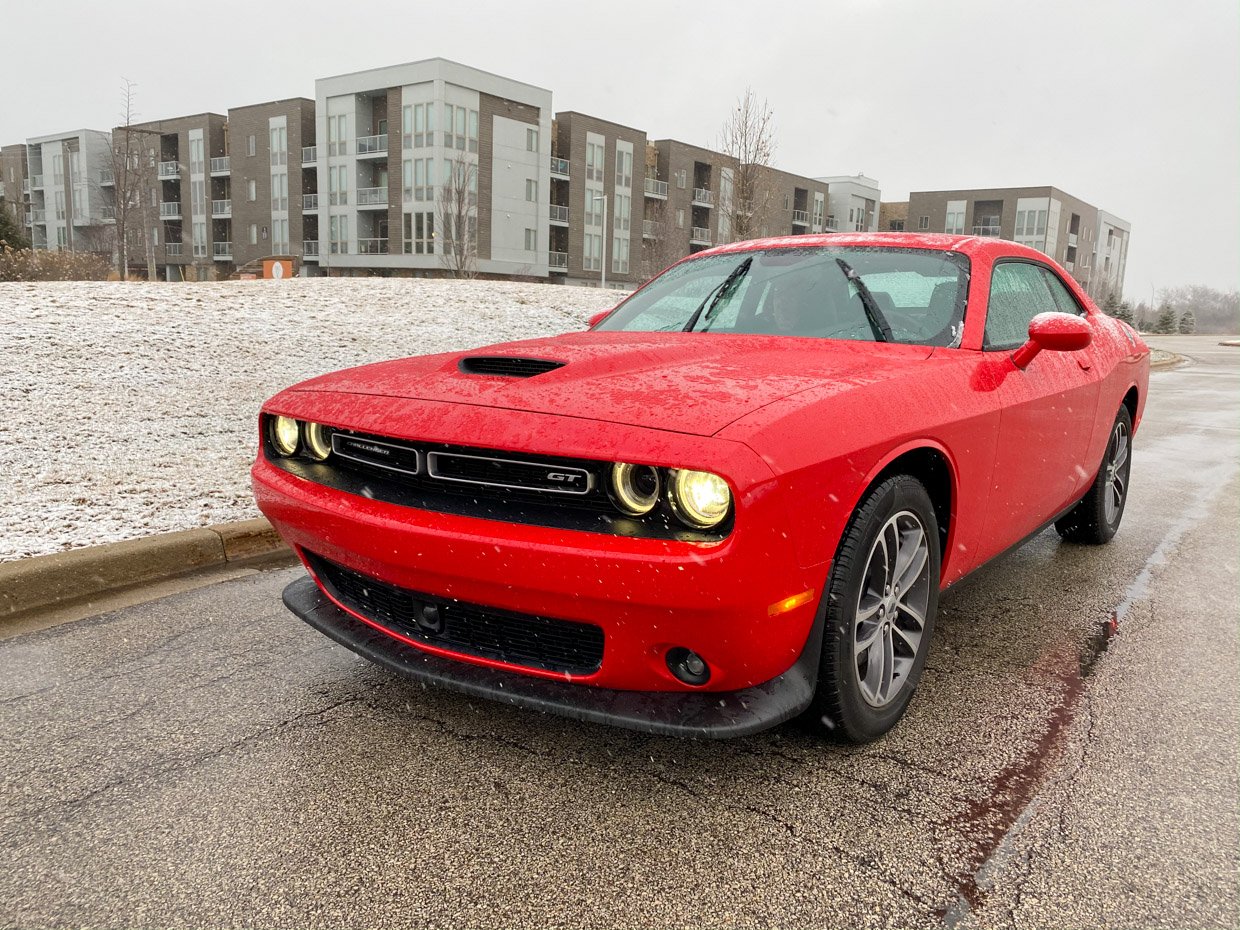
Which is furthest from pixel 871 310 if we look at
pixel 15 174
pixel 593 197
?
pixel 15 174

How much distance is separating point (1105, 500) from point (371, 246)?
47338mm

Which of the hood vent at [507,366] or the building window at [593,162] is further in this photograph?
the building window at [593,162]

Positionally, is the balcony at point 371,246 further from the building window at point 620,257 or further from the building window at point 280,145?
the building window at point 620,257

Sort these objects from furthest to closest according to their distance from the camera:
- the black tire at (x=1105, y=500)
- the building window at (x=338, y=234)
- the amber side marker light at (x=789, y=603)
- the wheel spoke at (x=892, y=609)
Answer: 1. the building window at (x=338, y=234)
2. the black tire at (x=1105, y=500)
3. the wheel spoke at (x=892, y=609)
4. the amber side marker light at (x=789, y=603)

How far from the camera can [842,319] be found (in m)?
3.25

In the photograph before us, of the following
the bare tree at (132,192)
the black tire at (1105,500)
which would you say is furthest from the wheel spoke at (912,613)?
the bare tree at (132,192)

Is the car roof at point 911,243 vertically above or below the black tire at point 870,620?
above

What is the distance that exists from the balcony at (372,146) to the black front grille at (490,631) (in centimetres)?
4802

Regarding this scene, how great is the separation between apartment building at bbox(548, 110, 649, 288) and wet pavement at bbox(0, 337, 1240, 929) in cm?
4909

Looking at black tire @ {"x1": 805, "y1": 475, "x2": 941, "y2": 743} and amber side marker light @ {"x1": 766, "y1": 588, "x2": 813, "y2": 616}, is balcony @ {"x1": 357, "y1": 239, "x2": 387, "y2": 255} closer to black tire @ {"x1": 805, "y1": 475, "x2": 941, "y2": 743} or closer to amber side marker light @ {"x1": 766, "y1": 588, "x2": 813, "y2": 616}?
black tire @ {"x1": 805, "y1": 475, "x2": 941, "y2": 743}

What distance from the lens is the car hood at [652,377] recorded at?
218 centimetres

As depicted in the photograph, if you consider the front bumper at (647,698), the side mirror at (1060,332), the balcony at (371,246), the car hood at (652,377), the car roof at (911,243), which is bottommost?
the front bumper at (647,698)

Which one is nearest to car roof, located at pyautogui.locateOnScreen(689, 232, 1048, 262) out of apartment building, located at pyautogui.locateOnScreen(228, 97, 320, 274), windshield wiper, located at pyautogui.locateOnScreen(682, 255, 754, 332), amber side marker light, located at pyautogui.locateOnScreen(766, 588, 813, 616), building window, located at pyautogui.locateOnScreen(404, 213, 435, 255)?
windshield wiper, located at pyautogui.locateOnScreen(682, 255, 754, 332)

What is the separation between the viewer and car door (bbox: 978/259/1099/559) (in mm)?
3098
